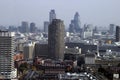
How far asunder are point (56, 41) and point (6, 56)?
9.51 metres

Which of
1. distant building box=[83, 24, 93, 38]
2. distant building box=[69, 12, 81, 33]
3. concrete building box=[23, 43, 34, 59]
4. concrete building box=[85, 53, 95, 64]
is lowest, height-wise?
concrete building box=[85, 53, 95, 64]

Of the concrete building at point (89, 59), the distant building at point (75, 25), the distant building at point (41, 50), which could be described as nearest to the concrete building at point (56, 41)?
the distant building at point (41, 50)

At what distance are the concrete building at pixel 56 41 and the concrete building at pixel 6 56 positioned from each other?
8389 millimetres

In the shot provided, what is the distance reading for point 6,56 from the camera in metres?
19.6

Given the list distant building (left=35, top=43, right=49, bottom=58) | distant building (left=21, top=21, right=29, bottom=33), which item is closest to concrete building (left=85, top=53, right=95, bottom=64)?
distant building (left=35, top=43, right=49, bottom=58)

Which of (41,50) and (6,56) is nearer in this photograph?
(6,56)

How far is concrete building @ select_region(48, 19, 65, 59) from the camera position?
2819 centimetres

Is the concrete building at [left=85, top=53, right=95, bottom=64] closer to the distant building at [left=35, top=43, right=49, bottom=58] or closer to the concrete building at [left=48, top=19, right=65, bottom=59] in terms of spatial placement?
the concrete building at [left=48, top=19, right=65, bottom=59]

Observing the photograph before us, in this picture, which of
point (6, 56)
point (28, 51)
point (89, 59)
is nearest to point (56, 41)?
point (28, 51)

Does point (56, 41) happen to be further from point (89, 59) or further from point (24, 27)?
point (24, 27)

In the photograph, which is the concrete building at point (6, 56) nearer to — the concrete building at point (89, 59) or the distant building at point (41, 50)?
the concrete building at point (89, 59)

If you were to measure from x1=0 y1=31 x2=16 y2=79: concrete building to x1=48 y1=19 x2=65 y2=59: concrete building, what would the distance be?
8389 millimetres

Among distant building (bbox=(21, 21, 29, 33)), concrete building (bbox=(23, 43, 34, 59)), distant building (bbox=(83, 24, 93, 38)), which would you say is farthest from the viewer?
distant building (bbox=(21, 21, 29, 33))

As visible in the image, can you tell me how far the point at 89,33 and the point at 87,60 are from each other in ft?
93.6
